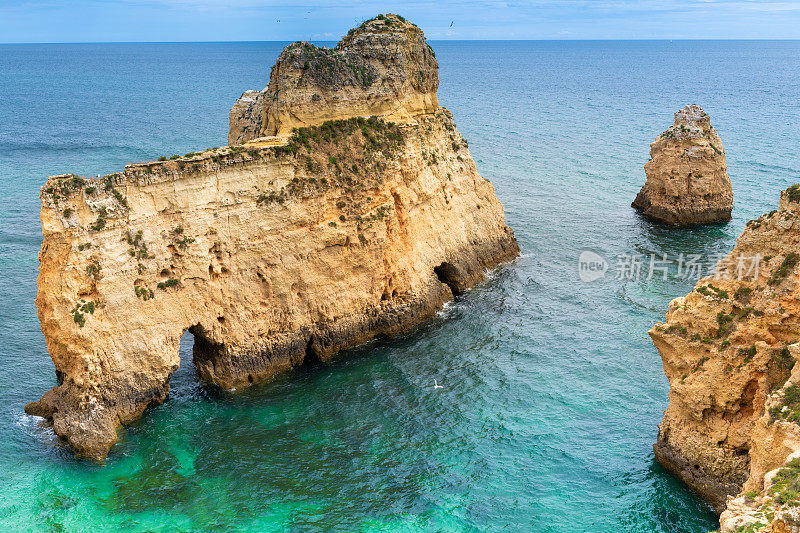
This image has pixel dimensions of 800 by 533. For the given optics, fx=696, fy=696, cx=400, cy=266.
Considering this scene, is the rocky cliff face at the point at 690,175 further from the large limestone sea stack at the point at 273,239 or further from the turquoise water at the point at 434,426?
the large limestone sea stack at the point at 273,239

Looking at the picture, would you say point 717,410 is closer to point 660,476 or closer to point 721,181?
point 660,476

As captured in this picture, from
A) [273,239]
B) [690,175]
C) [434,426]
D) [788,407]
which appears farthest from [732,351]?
[690,175]

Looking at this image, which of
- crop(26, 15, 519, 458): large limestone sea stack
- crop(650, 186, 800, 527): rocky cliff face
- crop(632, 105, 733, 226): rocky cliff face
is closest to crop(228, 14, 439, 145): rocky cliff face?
crop(26, 15, 519, 458): large limestone sea stack

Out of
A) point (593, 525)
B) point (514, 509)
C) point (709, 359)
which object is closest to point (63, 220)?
point (514, 509)

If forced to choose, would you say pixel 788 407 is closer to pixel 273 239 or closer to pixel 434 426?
pixel 434 426

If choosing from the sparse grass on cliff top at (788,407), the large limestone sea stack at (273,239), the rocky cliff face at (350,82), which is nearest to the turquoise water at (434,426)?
the large limestone sea stack at (273,239)

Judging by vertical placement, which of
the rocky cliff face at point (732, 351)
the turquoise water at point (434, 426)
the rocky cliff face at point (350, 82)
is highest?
the rocky cliff face at point (350, 82)
